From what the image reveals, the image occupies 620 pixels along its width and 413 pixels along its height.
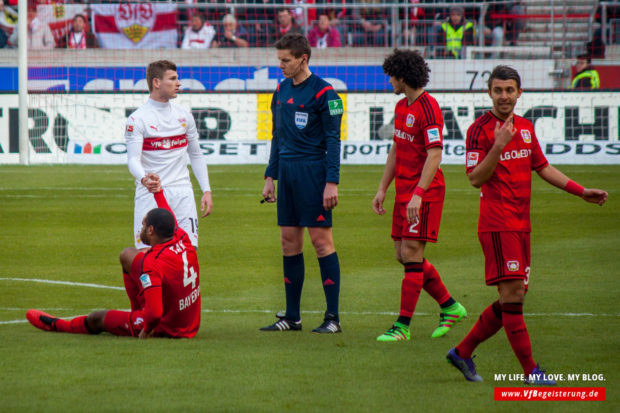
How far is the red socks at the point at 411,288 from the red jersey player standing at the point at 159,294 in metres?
1.39

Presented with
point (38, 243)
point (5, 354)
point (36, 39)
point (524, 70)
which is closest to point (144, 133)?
point (5, 354)

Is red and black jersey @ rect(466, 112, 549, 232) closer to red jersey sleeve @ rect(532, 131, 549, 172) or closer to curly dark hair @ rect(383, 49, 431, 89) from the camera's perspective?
red jersey sleeve @ rect(532, 131, 549, 172)

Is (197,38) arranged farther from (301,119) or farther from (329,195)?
(329,195)

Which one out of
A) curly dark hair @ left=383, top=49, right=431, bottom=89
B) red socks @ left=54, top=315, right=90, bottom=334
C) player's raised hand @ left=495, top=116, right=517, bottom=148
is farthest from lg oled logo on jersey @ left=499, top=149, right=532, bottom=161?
red socks @ left=54, top=315, right=90, bottom=334

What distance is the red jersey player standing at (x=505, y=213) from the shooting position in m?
4.96

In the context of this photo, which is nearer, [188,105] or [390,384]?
[390,384]

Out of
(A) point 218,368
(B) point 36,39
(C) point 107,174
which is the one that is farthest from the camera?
(B) point 36,39

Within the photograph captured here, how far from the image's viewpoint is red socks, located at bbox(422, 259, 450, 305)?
21.9 ft

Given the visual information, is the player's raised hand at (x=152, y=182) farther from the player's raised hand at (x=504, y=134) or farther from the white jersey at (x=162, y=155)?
the player's raised hand at (x=504, y=134)

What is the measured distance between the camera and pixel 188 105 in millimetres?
21609

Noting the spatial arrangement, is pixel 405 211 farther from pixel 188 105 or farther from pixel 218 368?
pixel 188 105

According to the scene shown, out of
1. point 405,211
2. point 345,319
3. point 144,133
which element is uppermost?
point 144,133

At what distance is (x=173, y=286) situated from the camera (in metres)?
5.97

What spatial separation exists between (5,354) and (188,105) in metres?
16.3
